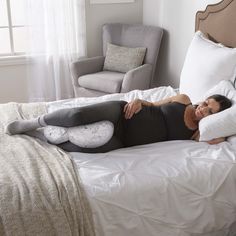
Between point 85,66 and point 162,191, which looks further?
point 85,66

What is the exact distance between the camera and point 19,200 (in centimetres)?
160

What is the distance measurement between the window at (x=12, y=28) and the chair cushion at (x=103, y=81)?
0.80 meters

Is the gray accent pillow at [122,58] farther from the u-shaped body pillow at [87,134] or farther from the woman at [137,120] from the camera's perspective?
the u-shaped body pillow at [87,134]

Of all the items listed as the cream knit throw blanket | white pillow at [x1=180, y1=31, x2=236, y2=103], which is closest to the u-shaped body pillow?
the cream knit throw blanket

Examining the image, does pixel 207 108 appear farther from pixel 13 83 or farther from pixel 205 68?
pixel 13 83

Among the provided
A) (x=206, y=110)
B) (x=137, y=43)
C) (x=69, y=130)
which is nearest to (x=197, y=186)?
(x=206, y=110)

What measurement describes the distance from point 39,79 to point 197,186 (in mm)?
2682

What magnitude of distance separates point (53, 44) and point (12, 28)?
1.54 feet

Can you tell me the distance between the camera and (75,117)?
202 centimetres

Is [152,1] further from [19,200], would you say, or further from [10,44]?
[19,200]

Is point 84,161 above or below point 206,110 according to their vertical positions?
below

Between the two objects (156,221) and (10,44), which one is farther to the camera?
(10,44)

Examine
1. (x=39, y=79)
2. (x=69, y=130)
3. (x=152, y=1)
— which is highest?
(x=152, y=1)

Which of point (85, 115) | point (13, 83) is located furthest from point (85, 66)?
point (85, 115)
